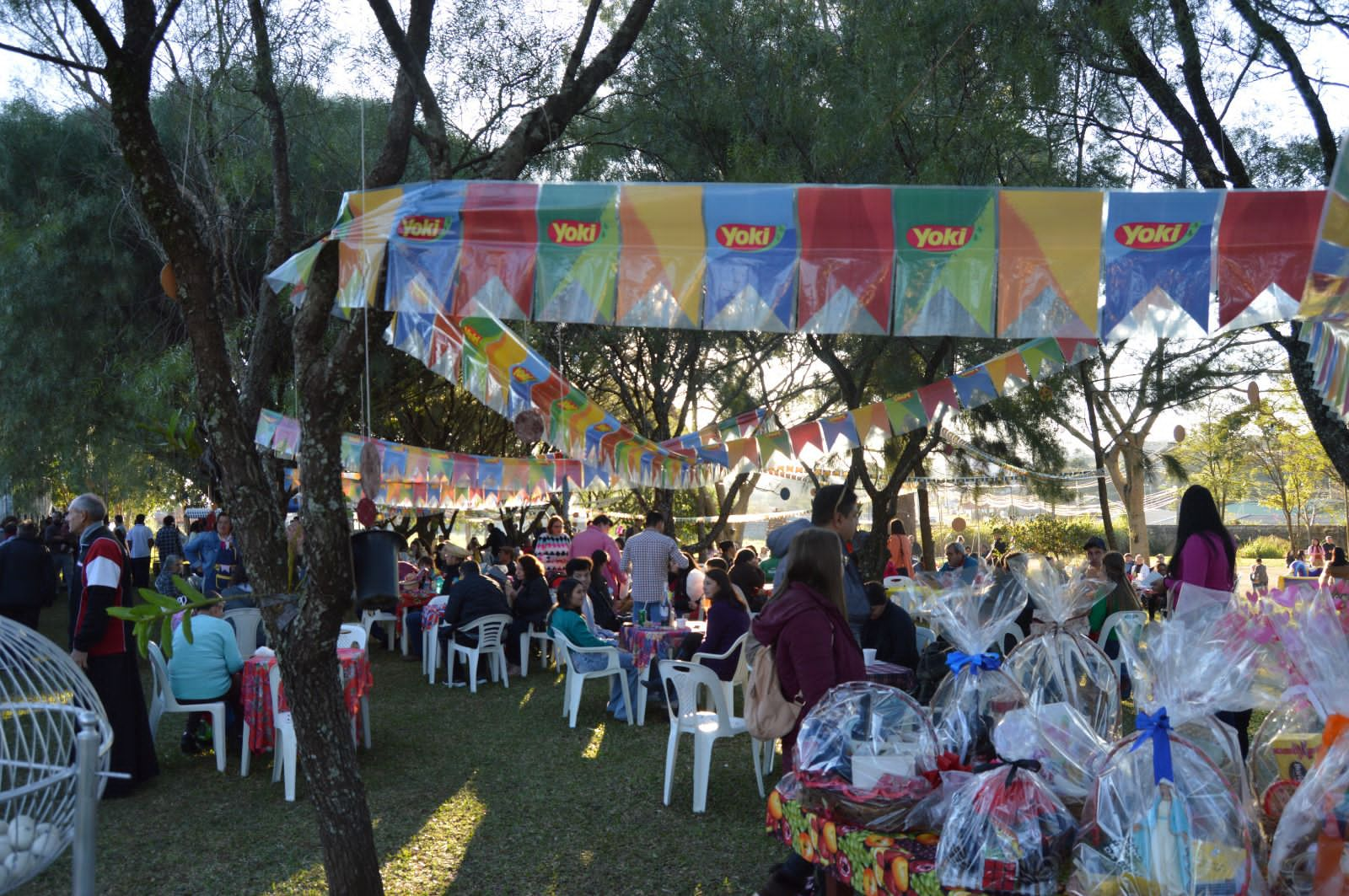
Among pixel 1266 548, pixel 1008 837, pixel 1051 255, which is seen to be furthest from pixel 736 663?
pixel 1266 548

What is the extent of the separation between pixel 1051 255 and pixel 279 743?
522 centimetres

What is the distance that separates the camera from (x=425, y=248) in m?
3.96

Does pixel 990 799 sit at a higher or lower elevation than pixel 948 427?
lower

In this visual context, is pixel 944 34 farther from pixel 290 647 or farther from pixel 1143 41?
pixel 290 647

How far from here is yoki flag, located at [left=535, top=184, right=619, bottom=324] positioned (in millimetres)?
3996

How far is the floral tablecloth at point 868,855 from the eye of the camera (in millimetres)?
2742

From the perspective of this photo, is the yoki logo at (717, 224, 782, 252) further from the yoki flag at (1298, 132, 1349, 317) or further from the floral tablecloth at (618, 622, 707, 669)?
the floral tablecloth at (618, 622, 707, 669)

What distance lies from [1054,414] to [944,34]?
7899 mm

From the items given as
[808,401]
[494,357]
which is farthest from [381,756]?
[808,401]

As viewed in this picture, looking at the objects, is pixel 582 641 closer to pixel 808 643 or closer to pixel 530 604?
pixel 530 604

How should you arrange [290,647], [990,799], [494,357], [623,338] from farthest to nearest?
1. [623,338]
2. [494,357]
3. [290,647]
4. [990,799]

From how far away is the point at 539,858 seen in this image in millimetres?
5141

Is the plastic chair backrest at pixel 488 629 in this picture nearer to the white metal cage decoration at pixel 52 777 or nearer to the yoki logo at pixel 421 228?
the white metal cage decoration at pixel 52 777

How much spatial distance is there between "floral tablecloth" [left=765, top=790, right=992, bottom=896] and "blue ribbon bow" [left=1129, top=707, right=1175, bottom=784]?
523mm
